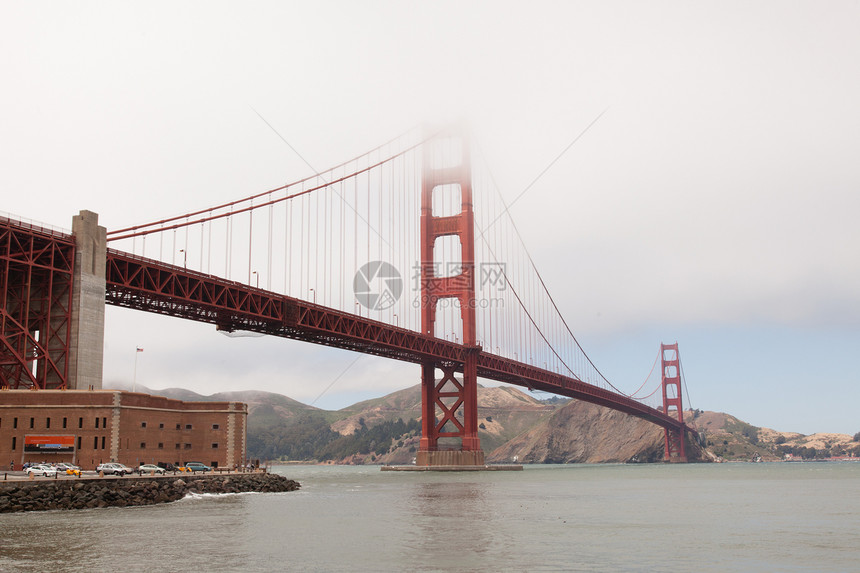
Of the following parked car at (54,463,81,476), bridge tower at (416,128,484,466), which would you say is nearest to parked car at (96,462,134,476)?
parked car at (54,463,81,476)

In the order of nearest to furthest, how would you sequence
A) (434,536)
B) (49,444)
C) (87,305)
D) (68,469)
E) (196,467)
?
(434,536) < (68,469) < (49,444) < (87,305) < (196,467)

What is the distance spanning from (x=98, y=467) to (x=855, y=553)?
1395 inches

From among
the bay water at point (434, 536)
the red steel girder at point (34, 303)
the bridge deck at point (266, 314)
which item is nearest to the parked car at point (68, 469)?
the bay water at point (434, 536)

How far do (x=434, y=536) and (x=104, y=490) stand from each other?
18241 millimetres

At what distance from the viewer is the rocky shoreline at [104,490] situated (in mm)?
37688

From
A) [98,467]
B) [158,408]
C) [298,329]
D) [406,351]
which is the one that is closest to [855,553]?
[98,467]

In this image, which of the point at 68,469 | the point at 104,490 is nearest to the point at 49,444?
the point at 68,469

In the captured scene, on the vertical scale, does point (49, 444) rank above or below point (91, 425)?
below

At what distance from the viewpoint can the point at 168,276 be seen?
58.8 metres

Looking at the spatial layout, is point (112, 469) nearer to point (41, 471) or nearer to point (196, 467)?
point (41, 471)

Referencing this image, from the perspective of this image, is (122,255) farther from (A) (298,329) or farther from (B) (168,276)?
(A) (298,329)

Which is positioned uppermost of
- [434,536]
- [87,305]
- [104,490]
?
[87,305]

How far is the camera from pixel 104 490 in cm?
4156

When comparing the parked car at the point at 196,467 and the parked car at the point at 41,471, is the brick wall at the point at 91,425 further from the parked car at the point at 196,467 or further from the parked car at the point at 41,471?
the parked car at the point at 41,471
